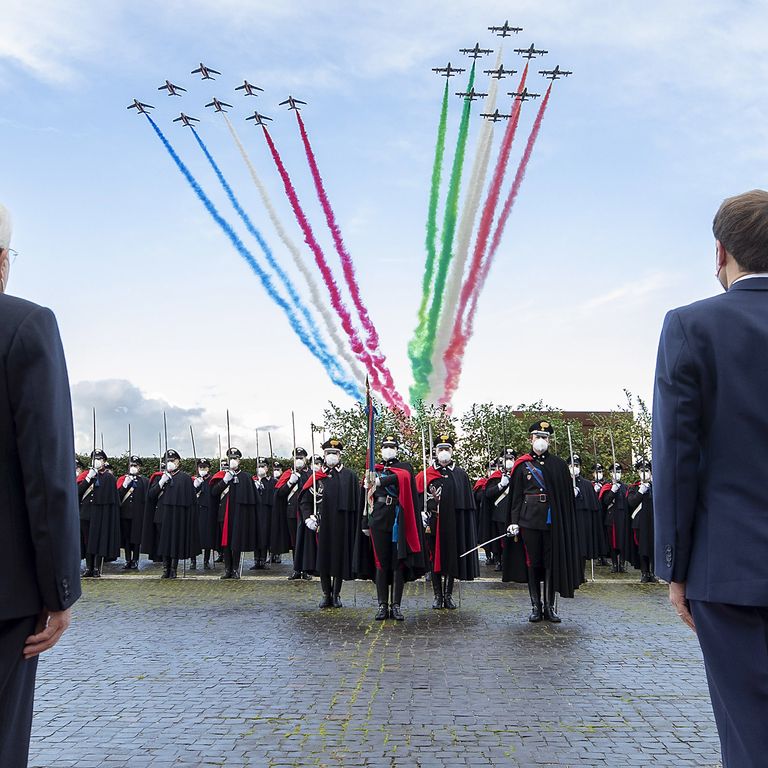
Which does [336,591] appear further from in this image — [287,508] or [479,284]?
[479,284]

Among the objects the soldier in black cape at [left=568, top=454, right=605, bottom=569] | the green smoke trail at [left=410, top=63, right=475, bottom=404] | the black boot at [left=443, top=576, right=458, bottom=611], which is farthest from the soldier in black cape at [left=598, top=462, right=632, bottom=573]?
the green smoke trail at [left=410, top=63, right=475, bottom=404]

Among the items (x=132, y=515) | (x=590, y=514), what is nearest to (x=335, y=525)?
(x=132, y=515)

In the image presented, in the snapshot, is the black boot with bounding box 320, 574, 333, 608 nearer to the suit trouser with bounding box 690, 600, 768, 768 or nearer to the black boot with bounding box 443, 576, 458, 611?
the black boot with bounding box 443, 576, 458, 611

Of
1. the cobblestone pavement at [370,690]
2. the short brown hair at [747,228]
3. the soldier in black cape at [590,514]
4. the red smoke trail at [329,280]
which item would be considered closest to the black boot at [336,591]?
the cobblestone pavement at [370,690]

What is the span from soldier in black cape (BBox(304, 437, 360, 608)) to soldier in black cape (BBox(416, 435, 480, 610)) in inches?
41.2

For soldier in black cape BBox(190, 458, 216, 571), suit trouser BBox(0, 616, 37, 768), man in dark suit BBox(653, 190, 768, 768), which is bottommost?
soldier in black cape BBox(190, 458, 216, 571)

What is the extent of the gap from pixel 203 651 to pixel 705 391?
23.2ft

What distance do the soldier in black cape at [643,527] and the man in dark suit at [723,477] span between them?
42.8 ft

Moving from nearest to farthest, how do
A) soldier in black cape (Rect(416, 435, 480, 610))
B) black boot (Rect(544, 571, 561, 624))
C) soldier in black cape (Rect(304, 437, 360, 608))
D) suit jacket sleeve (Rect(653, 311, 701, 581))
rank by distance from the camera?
suit jacket sleeve (Rect(653, 311, 701, 581))
black boot (Rect(544, 571, 561, 624))
soldier in black cape (Rect(304, 437, 360, 608))
soldier in black cape (Rect(416, 435, 480, 610))

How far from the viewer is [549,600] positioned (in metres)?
10.9

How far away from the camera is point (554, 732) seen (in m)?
5.91

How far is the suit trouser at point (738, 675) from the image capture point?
2.71 metres

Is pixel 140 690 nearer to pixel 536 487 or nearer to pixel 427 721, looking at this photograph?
pixel 427 721

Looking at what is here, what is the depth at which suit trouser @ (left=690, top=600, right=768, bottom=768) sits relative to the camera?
2.71 metres
